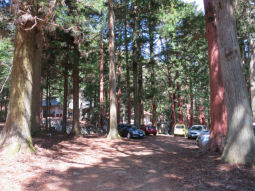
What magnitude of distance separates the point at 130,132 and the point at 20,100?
14.2 meters

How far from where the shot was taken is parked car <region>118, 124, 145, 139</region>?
21109 millimetres

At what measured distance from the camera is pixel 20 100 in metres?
8.47

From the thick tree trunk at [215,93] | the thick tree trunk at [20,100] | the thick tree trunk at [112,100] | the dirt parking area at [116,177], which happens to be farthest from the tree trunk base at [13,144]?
the thick tree trunk at [112,100]

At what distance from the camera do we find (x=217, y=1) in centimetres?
728

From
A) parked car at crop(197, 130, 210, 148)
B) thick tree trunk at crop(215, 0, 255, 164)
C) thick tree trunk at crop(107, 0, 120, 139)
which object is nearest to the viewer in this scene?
thick tree trunk at crop(215, 0, 255, 164)

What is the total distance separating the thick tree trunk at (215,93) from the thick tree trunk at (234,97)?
2.77 meters

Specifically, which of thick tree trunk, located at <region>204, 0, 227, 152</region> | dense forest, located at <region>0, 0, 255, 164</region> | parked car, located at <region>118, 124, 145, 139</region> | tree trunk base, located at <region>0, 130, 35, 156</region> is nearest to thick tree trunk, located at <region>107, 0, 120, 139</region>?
dense forest, located at <region>0, 0, 255, 164</region>

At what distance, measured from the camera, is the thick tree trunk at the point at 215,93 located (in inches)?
369

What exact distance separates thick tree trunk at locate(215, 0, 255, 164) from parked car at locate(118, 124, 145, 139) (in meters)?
14.7

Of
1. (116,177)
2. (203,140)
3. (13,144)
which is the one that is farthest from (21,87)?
(203,140)

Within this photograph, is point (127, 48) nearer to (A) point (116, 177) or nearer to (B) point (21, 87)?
(B) point (21, 87)

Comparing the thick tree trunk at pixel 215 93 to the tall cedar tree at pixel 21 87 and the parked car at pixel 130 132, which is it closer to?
the tall cedar tree at pixel 21 87

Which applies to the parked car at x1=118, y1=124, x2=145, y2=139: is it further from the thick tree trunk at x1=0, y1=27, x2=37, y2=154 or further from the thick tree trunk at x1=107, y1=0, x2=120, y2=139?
the thick tree trunk at x1=0, y1=27, x2=37, y2=154

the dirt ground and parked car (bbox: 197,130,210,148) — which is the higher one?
parked car (bbox: 197,130,210,148)
